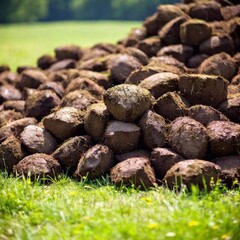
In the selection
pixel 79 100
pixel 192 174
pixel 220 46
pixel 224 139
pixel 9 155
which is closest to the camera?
pixel 192 174

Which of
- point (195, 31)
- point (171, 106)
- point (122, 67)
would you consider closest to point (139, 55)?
point (122, 67)

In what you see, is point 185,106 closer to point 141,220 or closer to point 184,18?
point 141,220

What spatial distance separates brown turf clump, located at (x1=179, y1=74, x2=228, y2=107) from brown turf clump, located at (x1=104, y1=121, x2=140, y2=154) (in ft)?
3.30

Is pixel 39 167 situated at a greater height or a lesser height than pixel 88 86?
lesser

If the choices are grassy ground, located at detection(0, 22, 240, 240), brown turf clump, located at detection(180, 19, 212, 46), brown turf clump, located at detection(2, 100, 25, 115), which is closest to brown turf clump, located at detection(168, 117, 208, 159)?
grassy ground, located at detection(0, 22, 240, 240)

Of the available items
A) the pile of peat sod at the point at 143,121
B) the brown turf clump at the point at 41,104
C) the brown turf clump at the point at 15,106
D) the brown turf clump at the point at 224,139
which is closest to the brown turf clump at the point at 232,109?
the pile of peat sod at the point at 143,121

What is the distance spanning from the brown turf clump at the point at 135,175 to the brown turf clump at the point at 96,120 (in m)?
0.77

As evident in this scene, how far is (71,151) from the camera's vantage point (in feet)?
18.1

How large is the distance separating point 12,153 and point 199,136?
2680 mm

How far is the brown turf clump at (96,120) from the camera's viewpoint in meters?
5.49

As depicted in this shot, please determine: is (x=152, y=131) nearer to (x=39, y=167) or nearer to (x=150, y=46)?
(x=39, y=167)

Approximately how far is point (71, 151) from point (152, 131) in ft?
3.92

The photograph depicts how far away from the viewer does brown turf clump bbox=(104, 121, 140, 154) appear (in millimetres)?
5254

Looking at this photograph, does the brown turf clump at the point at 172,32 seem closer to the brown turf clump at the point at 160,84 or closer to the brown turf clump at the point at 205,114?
the brown turf clump at the point at 160,84
